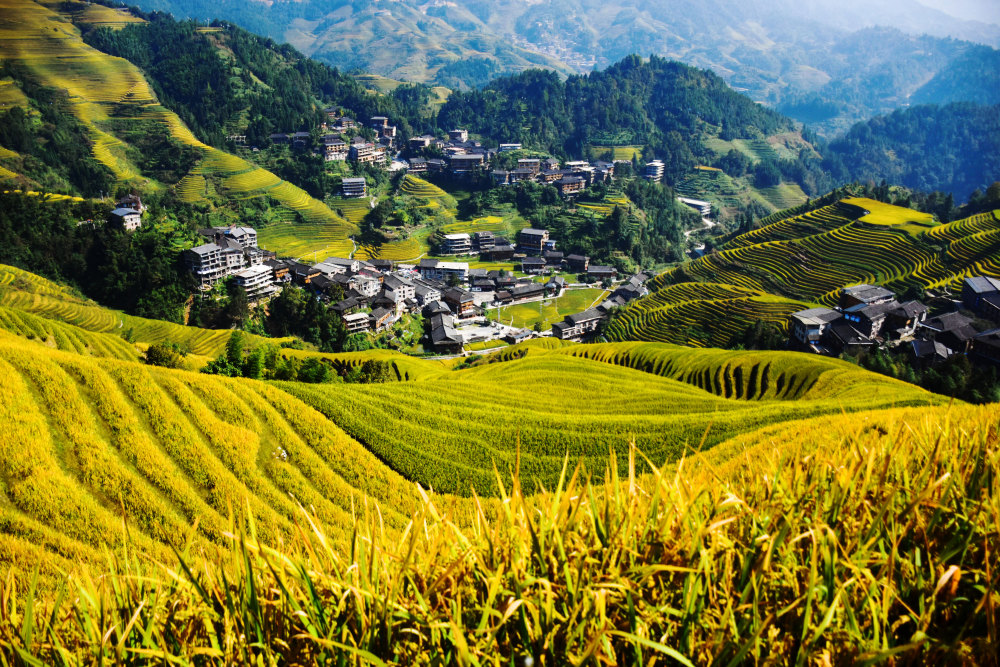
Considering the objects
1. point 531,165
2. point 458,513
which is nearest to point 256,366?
point 458,513

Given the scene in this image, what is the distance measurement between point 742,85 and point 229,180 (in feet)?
564

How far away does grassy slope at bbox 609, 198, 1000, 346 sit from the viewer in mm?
30062

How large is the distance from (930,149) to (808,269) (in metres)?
82.8

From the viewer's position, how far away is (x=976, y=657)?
141 centimetres

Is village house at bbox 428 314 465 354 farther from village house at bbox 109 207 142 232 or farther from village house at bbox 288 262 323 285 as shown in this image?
village house at bbox 109 207 142 232

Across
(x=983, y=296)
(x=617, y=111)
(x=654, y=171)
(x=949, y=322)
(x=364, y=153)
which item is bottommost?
(x=949, y=322)

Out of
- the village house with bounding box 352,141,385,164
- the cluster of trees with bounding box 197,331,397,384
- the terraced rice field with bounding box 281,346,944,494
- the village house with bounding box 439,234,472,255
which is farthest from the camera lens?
the village house with bounding box 352,141,385,164

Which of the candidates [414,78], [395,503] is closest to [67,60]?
[395,503]

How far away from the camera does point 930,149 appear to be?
93625mm

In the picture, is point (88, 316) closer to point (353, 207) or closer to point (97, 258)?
point (97, 258)

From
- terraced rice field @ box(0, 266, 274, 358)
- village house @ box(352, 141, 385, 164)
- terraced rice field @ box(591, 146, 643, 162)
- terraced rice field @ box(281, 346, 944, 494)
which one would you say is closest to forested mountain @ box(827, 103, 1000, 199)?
terraced rice field @ box(591, 146, 643, 162)

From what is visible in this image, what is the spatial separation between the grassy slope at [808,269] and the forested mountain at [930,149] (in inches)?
2246

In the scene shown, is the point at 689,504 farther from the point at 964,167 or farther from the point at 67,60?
the point at 964,167

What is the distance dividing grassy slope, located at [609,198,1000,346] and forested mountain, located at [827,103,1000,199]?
57.0 m
